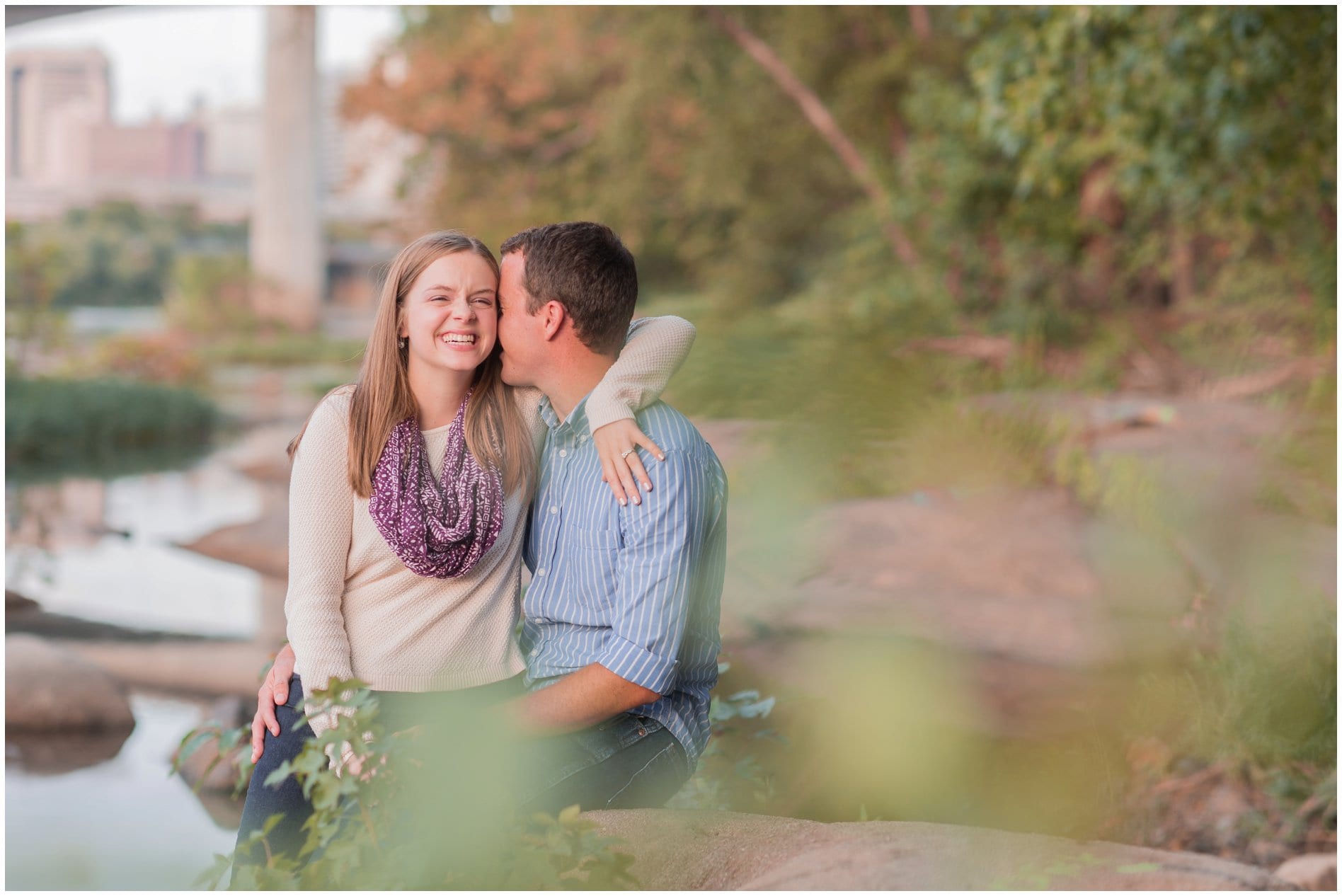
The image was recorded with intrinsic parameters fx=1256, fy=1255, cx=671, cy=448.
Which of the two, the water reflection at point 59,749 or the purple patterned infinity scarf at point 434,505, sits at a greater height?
the purple patterned infinity scarf at point 434,505

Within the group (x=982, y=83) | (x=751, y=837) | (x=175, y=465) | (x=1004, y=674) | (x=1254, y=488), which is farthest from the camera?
(x=175, y=465)

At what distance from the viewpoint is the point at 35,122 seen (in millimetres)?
23172

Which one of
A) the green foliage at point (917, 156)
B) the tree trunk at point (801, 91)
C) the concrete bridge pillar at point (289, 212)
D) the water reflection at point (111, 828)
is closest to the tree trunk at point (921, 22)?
the green foliage at point (917, 156)

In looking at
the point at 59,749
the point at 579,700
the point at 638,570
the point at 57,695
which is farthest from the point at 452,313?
the point at 57,695

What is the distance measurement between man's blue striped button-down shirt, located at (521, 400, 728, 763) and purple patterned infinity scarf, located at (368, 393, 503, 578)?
0.12 metres

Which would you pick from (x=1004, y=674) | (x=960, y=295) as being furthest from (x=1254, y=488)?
(x=960, y=295)

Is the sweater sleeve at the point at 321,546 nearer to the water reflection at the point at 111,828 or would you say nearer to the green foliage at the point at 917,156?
the green foliage at the point at 917,156

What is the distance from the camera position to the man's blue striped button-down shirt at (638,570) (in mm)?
1736

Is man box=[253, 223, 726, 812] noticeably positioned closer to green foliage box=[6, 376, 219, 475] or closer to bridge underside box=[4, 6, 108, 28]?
bridge underside box=[4, 6, 108, 28]

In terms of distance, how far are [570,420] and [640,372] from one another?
0.15m

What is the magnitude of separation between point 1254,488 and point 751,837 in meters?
0.75

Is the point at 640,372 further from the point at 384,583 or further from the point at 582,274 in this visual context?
the point at 384,583

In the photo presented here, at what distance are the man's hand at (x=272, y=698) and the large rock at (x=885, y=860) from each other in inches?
20.9

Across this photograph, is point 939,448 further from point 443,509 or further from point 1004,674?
point 1004,674
